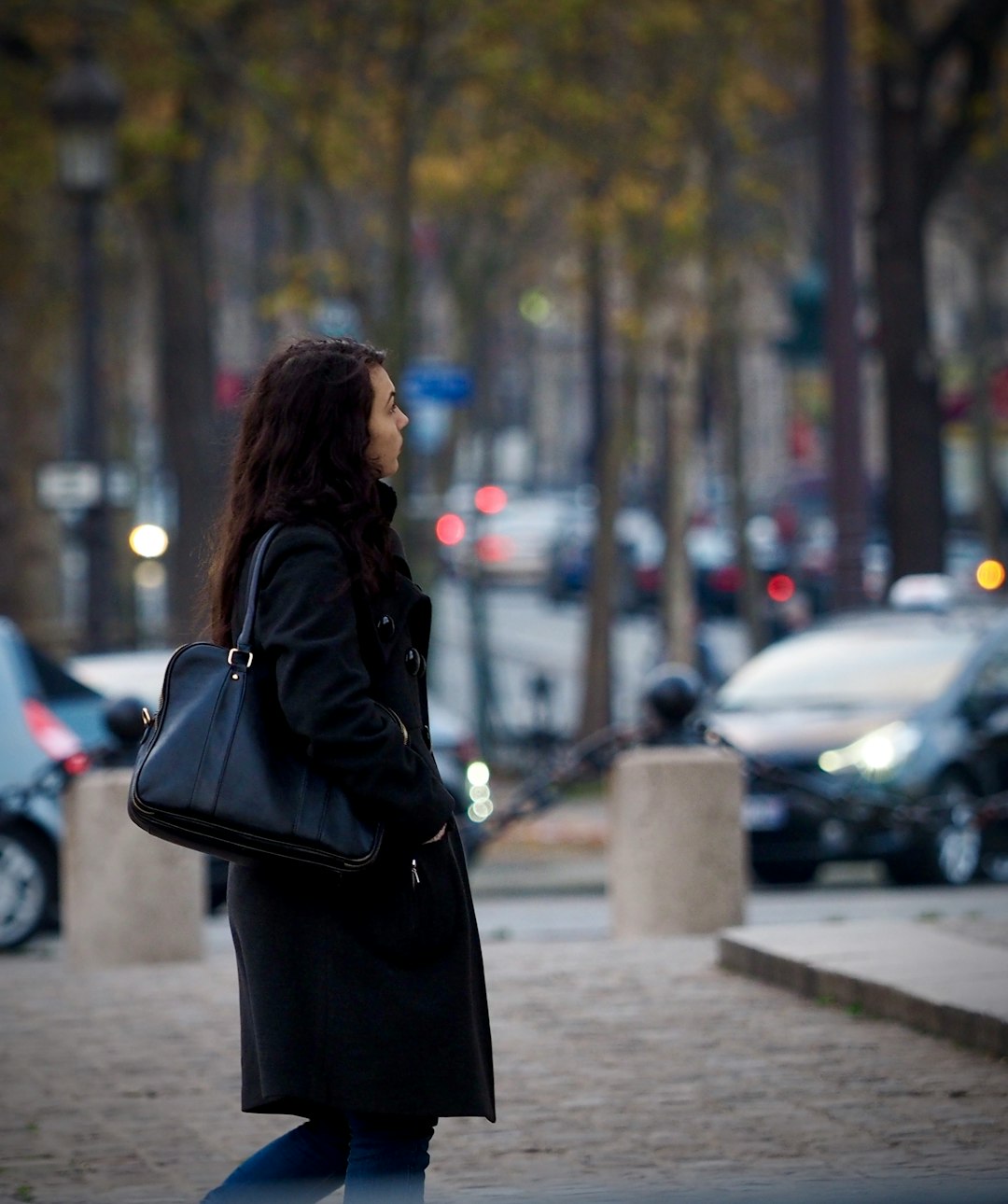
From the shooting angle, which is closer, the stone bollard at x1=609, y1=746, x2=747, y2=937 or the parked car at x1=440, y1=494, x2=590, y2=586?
the stone bollard at x1=609, y1=746, x2=747, y2=937

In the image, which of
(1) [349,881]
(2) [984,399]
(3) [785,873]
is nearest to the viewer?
(1) [349,881]

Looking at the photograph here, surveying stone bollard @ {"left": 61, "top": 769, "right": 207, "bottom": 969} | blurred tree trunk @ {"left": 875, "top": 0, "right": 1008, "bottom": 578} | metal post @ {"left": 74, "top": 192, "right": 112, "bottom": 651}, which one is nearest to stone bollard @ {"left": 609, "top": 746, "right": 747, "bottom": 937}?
stone bollard @ {"left": 61, "top": 769, "right": 207, "bottom": 969}

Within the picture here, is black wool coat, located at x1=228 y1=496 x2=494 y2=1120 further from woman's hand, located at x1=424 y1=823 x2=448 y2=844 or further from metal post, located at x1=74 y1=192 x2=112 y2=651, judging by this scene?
metal post, located at x1=74 y1=192 x2=112 y2=651

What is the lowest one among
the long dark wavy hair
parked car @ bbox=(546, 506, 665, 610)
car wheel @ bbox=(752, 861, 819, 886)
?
car wheel @ bbox=(752, 861, 819, 886)

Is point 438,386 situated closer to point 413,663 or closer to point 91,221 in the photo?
point 91,221

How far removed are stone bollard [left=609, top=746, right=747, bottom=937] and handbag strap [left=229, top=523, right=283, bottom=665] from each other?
5.92 metres

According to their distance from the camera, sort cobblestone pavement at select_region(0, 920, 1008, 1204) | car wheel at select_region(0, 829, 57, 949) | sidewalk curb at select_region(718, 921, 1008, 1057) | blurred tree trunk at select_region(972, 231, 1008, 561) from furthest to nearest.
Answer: blurred tree trunk at select_region(972, 231, 1008, 561) < car wheel at select_region(0, 829, 57, 949) < sidewalk curb at select_region(718, 921, 1008, 1057) < cobblestone pavement at select_region(0, 920, 1008, 1204)

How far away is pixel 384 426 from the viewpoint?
428 cm

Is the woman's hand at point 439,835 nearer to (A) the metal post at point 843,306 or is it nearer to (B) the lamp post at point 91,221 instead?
(A) the metal post at point 843,306

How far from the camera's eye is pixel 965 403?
49.4 m

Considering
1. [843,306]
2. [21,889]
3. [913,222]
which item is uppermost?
[913,222]

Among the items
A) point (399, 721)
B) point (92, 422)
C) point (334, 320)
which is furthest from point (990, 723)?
point (399, 721)

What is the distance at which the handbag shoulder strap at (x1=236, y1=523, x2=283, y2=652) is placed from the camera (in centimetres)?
416

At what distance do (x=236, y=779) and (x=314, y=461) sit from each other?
1.81ft
